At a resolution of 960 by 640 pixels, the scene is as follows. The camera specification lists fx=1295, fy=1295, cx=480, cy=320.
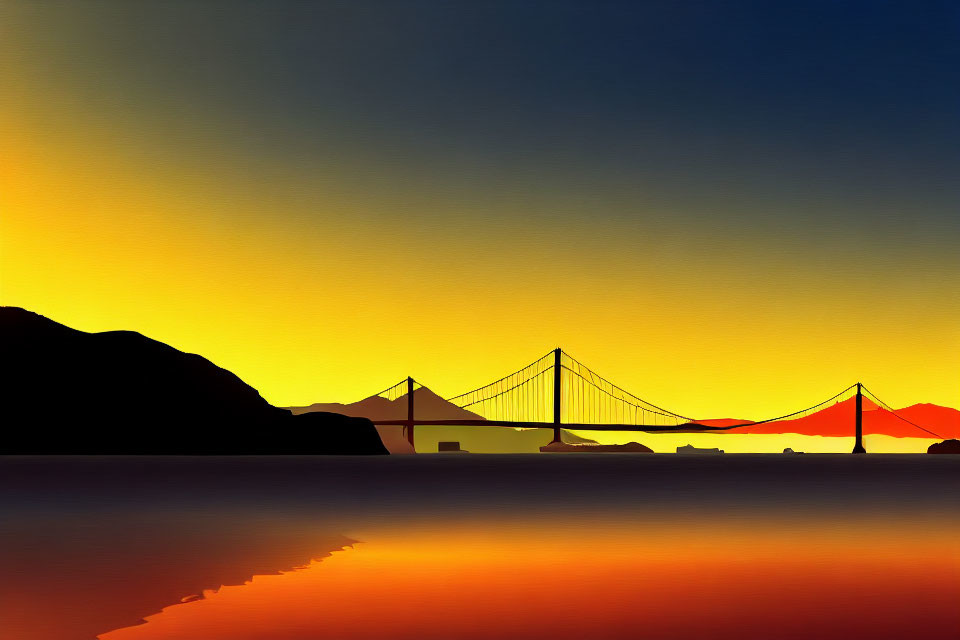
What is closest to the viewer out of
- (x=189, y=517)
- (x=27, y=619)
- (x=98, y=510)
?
(x=27, y=619)

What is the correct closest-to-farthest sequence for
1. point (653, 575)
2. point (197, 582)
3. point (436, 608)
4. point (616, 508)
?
point (436, 608) → point (197, 582) → point (653, 575) → point (616, 508)

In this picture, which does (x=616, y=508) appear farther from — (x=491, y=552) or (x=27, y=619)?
(x=27, y=619)

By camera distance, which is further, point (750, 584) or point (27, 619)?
point (750, 584)

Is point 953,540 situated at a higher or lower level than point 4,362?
lower

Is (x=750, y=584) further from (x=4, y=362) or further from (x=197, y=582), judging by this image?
(x=4, y=362)

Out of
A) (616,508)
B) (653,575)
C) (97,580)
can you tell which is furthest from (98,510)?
(653,575)

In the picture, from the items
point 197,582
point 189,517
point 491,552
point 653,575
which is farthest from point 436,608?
point 189,517

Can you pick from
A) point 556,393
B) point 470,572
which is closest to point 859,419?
point 556,393
